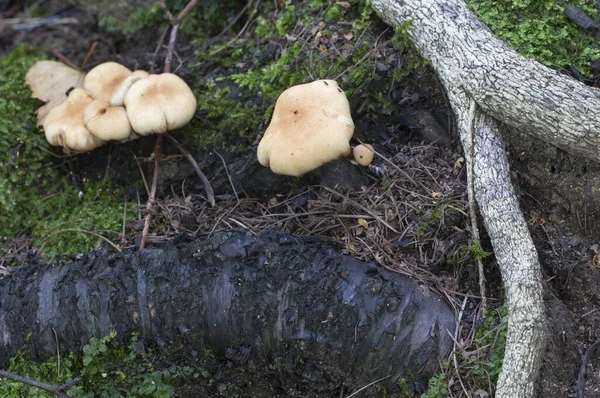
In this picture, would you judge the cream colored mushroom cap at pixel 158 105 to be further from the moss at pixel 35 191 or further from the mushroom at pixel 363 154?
the mushroom at pixel 363 154

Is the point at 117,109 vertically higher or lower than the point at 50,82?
higher

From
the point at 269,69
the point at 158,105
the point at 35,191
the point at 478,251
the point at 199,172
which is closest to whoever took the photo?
the point at 478,251

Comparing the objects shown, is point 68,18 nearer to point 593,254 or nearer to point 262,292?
point 262,292

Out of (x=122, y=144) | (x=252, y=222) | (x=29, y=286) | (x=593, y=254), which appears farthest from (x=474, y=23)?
(x=29, y=286)

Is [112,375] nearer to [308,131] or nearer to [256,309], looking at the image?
[256,309]

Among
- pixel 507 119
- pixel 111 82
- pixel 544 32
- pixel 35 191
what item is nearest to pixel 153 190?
pixel 111 82

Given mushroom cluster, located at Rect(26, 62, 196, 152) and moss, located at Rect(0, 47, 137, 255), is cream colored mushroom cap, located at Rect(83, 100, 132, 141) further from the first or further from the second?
moss, located at Rect(0, 47, 137, 255)
